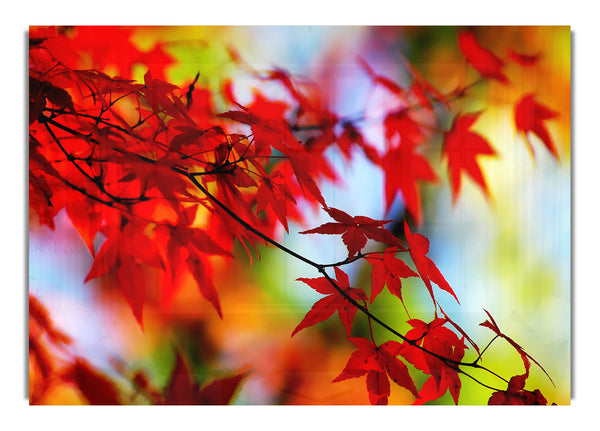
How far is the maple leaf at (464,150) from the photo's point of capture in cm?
197

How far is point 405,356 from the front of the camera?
1.97 metres

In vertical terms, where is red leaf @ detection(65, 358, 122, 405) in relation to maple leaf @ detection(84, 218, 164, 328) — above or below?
below

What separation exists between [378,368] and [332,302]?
0.71ft

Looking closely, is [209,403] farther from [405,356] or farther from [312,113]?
[312,113]

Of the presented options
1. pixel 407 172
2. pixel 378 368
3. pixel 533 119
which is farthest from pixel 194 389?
pixel 533 119

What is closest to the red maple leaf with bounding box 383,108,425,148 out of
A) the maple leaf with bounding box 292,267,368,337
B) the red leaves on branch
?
the maple leaf with bounding box 292,267,368,337

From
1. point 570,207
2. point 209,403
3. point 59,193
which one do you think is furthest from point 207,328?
point 570,207

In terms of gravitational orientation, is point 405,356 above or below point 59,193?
below

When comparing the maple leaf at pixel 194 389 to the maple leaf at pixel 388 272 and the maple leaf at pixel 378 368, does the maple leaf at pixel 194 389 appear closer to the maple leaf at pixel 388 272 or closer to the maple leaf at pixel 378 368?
the maple leaf at pixel 378 368

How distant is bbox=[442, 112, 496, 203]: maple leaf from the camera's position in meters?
1.97

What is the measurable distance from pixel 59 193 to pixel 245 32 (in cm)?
65

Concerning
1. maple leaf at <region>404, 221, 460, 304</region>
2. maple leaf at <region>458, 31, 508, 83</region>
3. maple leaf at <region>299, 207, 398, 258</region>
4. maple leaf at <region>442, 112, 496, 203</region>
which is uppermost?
maple leaf at <region>458, 31, 508, 83</region>

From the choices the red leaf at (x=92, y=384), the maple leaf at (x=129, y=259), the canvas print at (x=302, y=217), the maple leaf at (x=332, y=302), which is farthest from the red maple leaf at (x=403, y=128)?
the red leaf at (x=92, y=384)

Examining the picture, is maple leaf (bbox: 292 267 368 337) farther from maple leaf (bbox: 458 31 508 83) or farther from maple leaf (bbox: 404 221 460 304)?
maple leaf (bbox: 458 31 508 83)
